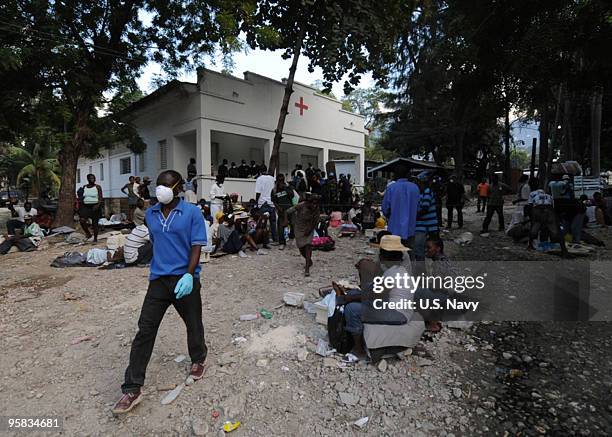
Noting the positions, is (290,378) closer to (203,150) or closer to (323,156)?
(203,150)

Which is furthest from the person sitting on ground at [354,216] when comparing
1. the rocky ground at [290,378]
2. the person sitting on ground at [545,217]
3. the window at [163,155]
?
the window at [163,155]

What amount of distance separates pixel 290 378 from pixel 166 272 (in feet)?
4.58

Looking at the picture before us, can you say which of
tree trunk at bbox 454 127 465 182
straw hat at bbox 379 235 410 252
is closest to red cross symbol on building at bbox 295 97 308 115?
tree trunk at bbox 454 127 465 182

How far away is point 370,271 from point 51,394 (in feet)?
9.44

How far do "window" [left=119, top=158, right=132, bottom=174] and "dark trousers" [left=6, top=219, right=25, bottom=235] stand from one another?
724 cm

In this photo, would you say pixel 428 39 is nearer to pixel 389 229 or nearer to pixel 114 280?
pixel 389 229

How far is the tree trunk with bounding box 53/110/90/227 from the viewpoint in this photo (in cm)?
1117

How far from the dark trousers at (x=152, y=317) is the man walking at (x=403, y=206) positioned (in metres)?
2.90

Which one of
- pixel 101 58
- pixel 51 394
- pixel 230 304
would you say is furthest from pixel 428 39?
pixel 51 394

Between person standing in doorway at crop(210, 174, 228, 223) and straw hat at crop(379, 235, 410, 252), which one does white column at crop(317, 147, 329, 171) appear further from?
straw hat at crop(379, 235, 410, 252)

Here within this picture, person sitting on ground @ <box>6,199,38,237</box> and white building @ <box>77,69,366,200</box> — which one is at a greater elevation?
white building @ <box>77,69,366,200</box>

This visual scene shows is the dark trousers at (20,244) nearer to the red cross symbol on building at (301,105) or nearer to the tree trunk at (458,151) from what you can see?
the red cross symbol on building at (301,105)

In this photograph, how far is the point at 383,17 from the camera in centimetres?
1034

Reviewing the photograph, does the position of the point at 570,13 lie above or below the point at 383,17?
below
